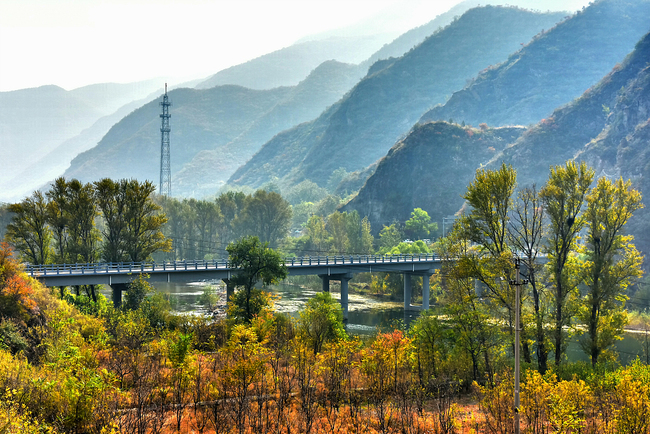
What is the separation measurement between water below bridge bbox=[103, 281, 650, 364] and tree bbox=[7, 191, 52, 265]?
20.8 metres

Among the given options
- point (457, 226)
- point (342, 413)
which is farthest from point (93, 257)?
point (342, 413)

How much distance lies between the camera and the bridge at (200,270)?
2566 inches

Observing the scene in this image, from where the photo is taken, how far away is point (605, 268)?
45.7 m

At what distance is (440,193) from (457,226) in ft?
476

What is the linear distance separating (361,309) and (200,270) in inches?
1273

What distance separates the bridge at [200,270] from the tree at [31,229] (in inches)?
283

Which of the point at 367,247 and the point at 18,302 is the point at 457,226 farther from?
the point at 367,247

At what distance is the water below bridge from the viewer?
225 feet

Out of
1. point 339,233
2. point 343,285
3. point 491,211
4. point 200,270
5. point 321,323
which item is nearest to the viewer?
point 491,211

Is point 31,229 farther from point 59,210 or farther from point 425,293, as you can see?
point 425,293

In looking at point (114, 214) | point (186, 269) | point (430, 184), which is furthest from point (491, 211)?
point (430, 184)

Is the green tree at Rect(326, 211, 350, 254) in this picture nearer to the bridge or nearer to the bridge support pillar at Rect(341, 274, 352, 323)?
the bridge

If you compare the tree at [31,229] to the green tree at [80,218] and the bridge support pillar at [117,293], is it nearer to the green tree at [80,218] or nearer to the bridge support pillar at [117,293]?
the green tree at [80,218]

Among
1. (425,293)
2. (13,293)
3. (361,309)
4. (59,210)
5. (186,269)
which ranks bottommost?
(361,309)
